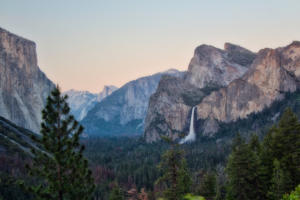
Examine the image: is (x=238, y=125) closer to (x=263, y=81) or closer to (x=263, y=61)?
(x=263, y=81)

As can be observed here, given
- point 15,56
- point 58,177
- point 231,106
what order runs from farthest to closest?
1. point 231,106
2. point 15,56
3. point 58,177

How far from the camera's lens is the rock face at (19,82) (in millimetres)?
155375

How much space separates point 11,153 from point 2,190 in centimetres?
4509

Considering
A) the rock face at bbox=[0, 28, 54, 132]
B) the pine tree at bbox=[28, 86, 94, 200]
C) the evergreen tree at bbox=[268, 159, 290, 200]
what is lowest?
the evergreen tree at bbox=[268, 159, 290, 200]

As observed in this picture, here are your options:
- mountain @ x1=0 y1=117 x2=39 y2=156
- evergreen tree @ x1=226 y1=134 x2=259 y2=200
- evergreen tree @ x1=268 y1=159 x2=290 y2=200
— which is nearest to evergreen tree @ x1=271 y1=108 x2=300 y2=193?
evergreen tree @ x1=268 y1=159 x2=290 y2=200

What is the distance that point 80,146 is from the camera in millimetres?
18703

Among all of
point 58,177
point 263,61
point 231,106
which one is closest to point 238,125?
point 231,106

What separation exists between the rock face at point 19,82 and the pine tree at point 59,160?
148746mm

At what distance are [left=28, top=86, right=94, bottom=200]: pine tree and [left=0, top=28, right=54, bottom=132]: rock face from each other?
488 feet

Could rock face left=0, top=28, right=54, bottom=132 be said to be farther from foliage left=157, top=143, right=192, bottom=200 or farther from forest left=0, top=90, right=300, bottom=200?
foliage left=157, top=143, right=192, bottom=200

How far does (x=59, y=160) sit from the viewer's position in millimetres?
17641

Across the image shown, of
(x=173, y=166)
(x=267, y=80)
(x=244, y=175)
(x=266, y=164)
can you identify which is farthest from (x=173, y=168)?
(x=267, y=80)

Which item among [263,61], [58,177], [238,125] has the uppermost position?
[263,61]

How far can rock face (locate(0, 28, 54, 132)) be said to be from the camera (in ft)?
510
